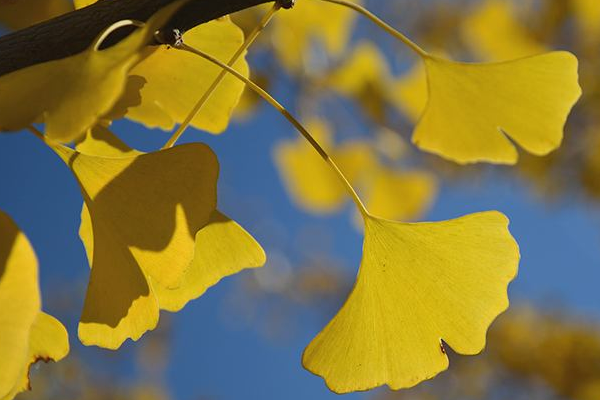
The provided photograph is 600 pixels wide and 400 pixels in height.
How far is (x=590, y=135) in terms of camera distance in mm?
2467

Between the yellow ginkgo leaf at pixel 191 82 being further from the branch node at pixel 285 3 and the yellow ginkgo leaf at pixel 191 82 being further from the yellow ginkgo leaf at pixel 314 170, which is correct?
the yellow ginkgo leaf at pixel 314 170

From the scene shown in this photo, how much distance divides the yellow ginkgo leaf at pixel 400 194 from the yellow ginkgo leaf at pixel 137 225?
42.9 inches

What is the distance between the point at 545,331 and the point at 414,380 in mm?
2855

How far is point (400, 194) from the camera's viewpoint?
149 centimetres

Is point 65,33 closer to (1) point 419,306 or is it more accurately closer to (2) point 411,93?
(1) point 419,306

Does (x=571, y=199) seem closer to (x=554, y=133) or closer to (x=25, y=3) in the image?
(x=554, y=133)

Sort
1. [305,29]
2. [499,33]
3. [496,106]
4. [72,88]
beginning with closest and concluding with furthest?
[72,88], [496,106], [305,29], [499,33]

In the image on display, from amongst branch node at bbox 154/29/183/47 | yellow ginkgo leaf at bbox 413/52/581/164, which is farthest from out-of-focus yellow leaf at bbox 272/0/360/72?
branch node at bbox 154/29/183/47

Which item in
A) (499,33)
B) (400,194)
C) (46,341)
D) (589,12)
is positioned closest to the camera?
(46,341)

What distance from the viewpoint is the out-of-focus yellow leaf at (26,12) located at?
43 centimetres

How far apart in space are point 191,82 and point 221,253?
0.11m

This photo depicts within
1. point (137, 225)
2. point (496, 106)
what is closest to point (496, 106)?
point (496, 106)

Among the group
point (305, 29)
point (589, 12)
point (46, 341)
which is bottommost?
point (589, 12)

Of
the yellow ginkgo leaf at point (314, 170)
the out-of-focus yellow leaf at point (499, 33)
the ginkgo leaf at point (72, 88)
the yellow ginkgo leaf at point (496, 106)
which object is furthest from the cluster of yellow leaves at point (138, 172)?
the out-of-focus yellow leaf at point (499, 33)
